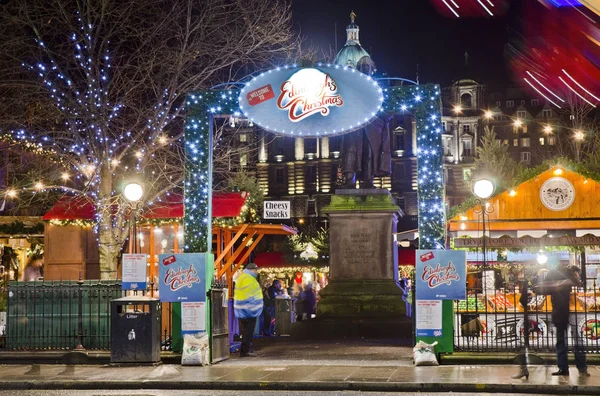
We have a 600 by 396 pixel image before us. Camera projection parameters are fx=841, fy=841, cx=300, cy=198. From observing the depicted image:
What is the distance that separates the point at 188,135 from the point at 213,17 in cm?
858

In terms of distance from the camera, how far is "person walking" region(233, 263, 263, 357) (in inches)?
667

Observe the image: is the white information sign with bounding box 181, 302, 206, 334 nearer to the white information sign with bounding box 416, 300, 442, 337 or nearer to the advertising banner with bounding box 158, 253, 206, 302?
the advertising banner with bounding box 158, 253, 206, 302

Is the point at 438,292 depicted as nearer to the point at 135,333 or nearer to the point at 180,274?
the point at 180,274

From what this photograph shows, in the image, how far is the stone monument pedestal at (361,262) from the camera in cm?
2200

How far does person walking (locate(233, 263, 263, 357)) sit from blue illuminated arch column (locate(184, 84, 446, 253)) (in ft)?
3.31

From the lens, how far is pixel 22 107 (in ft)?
80.8

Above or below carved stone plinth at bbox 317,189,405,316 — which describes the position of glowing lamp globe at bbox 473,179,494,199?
above

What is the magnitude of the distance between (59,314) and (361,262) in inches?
329

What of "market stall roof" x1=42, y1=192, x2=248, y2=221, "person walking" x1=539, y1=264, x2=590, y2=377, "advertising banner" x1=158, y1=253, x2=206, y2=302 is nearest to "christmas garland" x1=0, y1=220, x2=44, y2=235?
"market stall roof" x1=42, y1=192, x2=248, y2=221

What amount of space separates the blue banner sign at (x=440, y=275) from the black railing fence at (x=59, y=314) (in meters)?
5.67

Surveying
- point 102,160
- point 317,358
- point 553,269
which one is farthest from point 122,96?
point 553,269

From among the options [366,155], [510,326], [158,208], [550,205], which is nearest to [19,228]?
[158,208]

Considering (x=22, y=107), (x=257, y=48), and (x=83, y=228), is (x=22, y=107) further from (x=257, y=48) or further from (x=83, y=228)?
(x=257, y=48)

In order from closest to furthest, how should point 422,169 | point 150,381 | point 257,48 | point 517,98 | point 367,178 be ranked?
point 150,381 → point 422,169 → point 367,178 → point 257,48 → point 517,98
